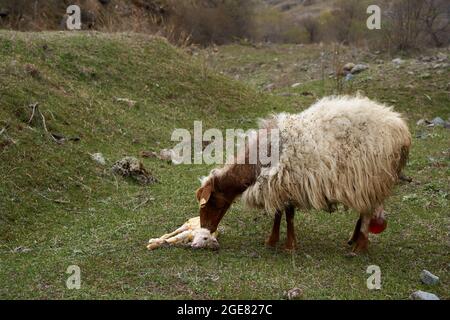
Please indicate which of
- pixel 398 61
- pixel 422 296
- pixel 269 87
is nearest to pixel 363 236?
pixel 422 296

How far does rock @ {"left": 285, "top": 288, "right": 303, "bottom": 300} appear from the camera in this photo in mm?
5781

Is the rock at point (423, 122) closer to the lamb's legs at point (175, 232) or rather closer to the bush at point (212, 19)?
the lamb's legs at point (175, 232)

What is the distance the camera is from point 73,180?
9.68 m

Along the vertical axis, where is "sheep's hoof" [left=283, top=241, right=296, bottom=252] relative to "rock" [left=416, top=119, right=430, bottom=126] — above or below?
below

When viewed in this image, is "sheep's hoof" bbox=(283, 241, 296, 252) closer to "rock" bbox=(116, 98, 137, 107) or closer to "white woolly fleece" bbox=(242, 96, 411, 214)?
"white woolly fleece" bbox=(242, 96, 411, 214)

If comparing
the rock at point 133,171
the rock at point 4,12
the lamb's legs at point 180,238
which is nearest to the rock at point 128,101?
the rock at point 133,171

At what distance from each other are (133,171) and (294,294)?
5.23 meters

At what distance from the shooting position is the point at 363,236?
729 cm

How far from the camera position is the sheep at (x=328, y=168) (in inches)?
274

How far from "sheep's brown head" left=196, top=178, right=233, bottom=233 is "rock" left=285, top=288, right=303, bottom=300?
6.28ft

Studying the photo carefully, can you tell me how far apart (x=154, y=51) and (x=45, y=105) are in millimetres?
6634

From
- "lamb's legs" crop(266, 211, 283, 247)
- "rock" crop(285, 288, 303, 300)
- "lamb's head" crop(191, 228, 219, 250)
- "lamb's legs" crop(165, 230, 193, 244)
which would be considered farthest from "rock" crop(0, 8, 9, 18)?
"rock" crop(285, 288, 303, 300)

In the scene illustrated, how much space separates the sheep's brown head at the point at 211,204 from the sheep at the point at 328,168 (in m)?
0.01
